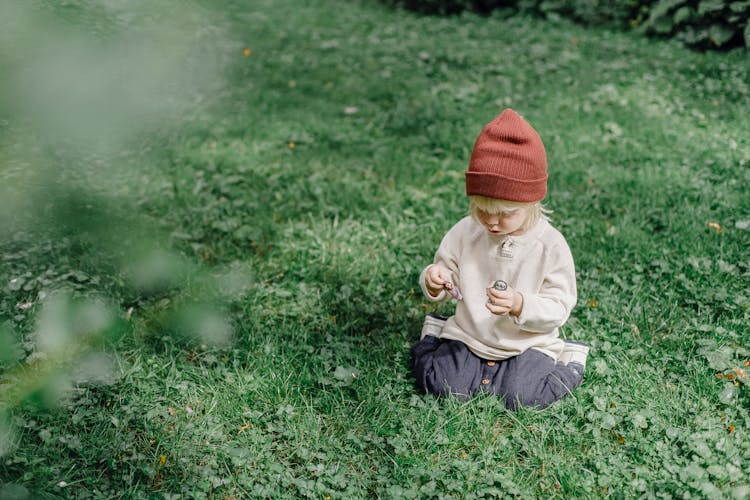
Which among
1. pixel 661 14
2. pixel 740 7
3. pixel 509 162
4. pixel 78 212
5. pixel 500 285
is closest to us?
pixel 509 162

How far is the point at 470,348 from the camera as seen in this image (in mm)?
2807

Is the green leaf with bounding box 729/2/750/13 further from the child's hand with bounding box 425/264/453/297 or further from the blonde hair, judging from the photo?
the child's hand with bounding box 425/264/453/297

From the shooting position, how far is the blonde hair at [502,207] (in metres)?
2.45

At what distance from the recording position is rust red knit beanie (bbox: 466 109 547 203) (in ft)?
7.76

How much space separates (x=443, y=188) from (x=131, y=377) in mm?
2400

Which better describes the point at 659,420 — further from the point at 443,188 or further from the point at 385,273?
the point at 443,188

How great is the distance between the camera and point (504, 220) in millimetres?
2498

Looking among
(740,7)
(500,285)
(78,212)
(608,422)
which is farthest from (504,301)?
(740,7)

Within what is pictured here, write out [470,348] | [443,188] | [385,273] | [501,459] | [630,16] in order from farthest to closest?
[630,16] < [443,188] < [385,273] < [470,348] < [501,459]

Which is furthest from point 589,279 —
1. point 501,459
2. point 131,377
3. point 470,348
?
point 131,377

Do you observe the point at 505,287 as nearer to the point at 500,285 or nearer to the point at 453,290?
the point at 500,285

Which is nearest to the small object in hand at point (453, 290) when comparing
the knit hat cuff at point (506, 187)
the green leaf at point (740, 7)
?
the knit hat cuff at point (506, 187)

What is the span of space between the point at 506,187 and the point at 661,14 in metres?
5.84

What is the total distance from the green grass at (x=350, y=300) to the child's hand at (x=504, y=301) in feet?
1.58
